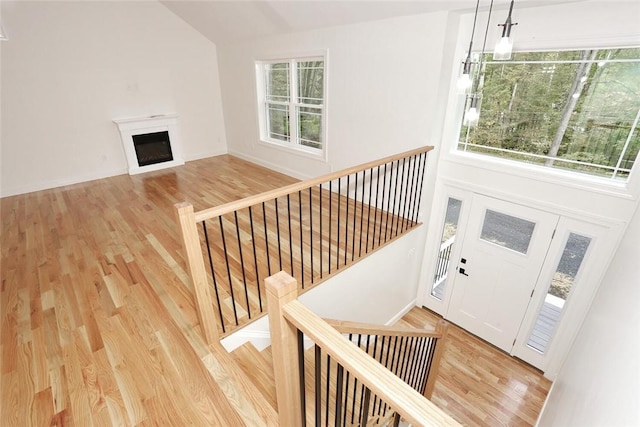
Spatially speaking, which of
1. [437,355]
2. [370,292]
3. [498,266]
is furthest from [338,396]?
[498,266]

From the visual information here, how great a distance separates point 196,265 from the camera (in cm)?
181

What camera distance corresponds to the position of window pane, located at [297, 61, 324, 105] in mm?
4504

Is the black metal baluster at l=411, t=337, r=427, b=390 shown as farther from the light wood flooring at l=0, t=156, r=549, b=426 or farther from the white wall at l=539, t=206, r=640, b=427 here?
the white wall at l=539, t=206, r=640, b=427

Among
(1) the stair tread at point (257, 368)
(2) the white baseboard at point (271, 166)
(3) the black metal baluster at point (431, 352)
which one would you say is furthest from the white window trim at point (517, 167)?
(1) the stair tread at point (257, 368)

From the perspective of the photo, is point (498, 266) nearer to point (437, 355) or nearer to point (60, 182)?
point (437, 355)

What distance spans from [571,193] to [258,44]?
16.1 feet

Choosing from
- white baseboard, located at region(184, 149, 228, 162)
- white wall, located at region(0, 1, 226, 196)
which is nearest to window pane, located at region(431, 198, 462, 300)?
white baseboard, located at region(184, 149, 228, 162)

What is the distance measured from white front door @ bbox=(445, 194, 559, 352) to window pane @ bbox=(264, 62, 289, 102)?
3572mm

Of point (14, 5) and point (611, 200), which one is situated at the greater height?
point (14, 5)

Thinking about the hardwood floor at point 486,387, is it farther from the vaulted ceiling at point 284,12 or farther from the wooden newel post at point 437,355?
the vaulted ceiling at point 284,12

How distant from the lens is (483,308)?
401 cm

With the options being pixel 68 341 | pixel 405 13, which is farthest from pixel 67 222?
pixel 405 13

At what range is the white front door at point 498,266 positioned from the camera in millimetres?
3361

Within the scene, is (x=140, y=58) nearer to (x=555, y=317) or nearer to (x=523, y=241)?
(x=523, y=241)
